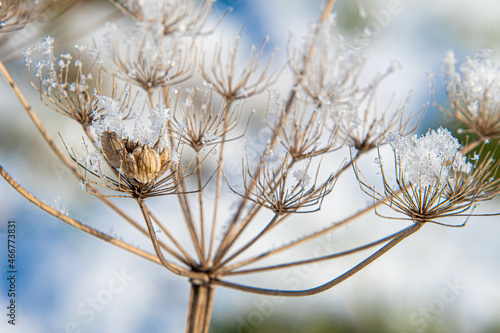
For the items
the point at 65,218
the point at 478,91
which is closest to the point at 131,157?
the point at 65,218

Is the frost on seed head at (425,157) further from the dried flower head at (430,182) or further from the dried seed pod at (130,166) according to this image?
the dried seed pod at (130,166)

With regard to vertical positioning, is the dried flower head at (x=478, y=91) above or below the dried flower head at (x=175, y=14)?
below

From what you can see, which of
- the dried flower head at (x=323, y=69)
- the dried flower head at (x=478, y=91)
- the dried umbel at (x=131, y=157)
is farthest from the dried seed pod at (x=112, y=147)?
the dried flower head at (x=478, y=91)

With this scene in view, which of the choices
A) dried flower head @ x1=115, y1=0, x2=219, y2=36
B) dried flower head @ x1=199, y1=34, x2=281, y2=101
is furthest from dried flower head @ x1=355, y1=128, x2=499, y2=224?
dried flower head @ x1=115, y1=0, x2=219, y2=36

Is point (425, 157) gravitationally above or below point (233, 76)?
below

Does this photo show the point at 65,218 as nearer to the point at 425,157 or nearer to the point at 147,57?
the point at 147,57

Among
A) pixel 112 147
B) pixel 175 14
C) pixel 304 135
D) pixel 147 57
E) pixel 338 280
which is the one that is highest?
pixel 175 14
